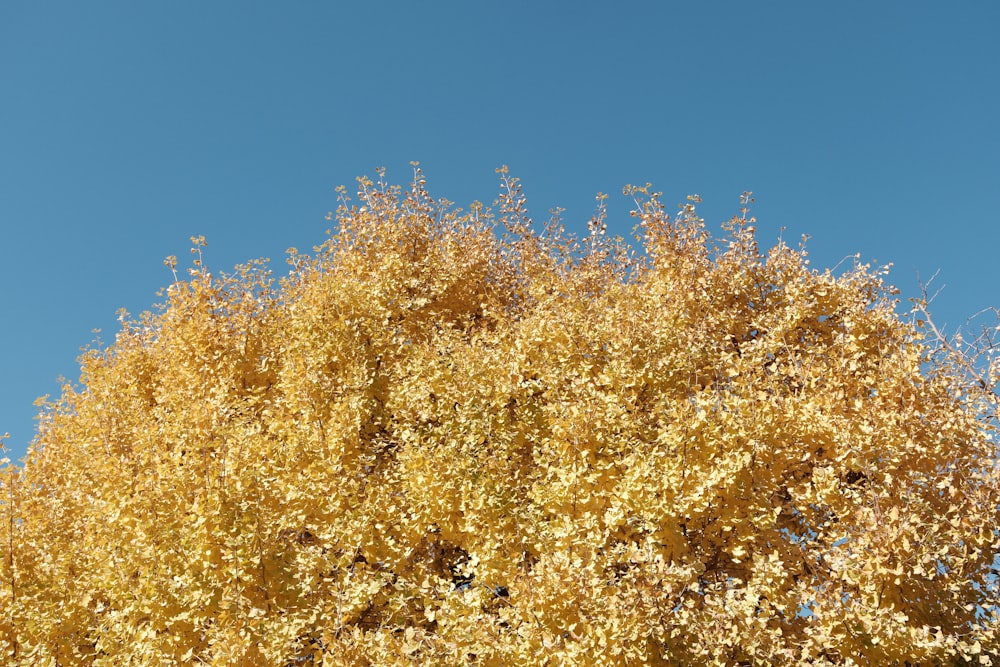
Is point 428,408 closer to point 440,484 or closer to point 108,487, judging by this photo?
point 440,484

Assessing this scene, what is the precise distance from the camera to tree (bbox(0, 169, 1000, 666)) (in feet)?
37.8

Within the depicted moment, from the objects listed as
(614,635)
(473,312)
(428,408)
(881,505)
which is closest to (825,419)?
(881,505)

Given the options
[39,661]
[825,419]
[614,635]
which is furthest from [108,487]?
[825,419]

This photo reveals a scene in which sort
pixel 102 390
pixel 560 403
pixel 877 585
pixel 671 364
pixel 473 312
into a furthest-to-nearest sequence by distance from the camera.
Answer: pixel 473 312 → pixel 102 390 → pixel 671 364 → pixel 560 403 → pixel 877 585

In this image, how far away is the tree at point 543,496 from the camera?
454 inches

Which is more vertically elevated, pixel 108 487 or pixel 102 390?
pixel 102 390

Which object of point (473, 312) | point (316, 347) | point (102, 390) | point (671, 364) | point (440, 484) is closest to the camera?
point (440, 484)

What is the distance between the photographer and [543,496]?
13.6 metres

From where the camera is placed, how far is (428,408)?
16.9 m

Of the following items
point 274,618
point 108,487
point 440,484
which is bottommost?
point 274,618

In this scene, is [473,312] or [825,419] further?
[473,312]

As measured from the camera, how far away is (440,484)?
1418 centimetres

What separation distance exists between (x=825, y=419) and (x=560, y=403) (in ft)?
17.1

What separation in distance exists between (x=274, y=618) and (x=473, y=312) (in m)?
14.8
